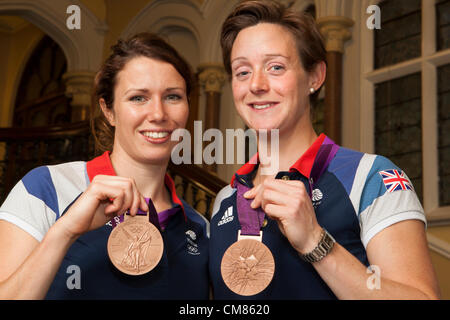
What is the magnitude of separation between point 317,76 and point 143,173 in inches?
32.9

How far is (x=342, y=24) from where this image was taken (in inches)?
301

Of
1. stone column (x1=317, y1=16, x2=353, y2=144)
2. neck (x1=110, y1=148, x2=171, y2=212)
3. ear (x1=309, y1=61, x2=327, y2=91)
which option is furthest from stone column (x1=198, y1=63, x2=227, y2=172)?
ear (x1=309, y1=61, x2=327, y2=91)

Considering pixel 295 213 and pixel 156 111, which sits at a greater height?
pixel 156 111

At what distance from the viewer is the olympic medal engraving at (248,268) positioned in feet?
6.51

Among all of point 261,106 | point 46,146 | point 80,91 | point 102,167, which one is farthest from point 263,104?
point 80,91

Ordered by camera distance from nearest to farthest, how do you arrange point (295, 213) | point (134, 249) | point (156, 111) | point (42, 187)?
point (295, 213)
point (134, 249)
point (42, 187)
point (156, 111)

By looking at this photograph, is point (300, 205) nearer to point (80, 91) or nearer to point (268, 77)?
point (268, 77)

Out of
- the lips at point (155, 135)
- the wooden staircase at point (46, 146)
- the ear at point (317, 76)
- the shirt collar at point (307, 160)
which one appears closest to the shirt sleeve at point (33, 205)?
Answer: the lips at point (155, 135)

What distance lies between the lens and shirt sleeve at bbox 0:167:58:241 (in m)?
2.25

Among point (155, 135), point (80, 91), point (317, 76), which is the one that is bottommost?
point (155, 135)

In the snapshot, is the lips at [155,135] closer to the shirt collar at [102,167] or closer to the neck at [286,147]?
the shirt collar at [102,167]

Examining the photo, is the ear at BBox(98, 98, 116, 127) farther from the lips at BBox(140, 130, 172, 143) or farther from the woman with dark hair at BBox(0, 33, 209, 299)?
the lips at BBox(140, 130, 172, 143)

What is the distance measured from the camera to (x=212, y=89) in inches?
383

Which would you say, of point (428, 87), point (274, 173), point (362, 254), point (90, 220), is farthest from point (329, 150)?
point (428, 87)
